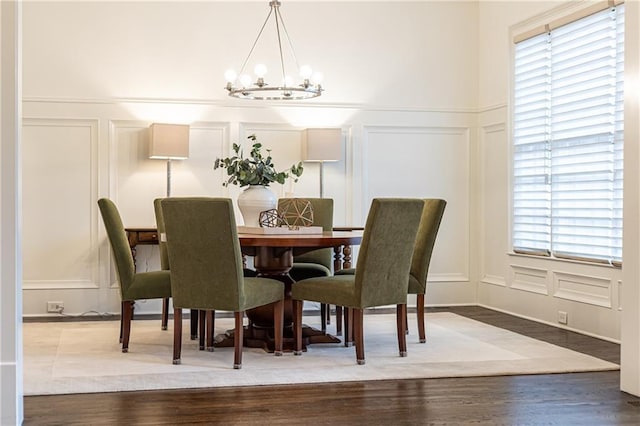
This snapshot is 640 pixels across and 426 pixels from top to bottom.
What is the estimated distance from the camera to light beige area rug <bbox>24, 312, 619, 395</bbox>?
3.96 metres

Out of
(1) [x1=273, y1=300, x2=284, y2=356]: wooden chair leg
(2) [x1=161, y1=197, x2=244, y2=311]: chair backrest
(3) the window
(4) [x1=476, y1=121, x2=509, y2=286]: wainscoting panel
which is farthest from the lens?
(4) [x1=476, y1=121, x2=509, y2=286]: wainscoting panel

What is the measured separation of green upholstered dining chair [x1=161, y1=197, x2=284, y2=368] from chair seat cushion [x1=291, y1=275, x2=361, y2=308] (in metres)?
0.33

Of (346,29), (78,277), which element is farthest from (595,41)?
(78,277)

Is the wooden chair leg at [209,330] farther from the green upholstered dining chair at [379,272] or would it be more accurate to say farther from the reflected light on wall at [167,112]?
the reflected light on wall at [167,112]

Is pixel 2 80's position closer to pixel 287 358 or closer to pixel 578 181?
pixel 287 358

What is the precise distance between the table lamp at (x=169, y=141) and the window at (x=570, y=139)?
9.31ft

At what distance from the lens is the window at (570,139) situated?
5266 mm

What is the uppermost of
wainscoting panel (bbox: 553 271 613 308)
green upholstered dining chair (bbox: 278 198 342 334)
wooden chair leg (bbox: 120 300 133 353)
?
green upholstered dining chair (bbox: 278 198 342 334)

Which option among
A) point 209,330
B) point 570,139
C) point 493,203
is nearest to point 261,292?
point 209,330

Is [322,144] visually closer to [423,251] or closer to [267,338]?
[423,251]

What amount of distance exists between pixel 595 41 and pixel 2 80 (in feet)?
13.5

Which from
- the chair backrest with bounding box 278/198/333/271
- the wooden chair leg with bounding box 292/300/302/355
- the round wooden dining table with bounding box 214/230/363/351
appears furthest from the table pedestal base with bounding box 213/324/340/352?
the chair backrest with bounding box 278/198/333/271

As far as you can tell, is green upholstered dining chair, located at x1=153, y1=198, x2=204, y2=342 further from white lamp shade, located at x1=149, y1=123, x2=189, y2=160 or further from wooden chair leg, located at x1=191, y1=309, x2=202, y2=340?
white lamp shade, located at x1=149, y1=123, x2=189, y2=160

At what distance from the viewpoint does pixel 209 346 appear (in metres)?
4.82
